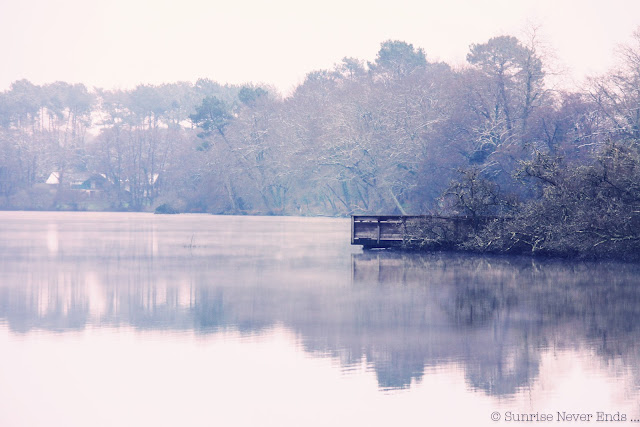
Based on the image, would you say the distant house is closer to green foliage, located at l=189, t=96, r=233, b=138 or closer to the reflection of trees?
green foliage, located at l=189, t=96, r=233, b=138

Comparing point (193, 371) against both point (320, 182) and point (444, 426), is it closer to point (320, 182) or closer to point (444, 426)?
point (444, 426)

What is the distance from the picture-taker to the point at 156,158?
463 feet

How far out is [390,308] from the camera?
19219mm

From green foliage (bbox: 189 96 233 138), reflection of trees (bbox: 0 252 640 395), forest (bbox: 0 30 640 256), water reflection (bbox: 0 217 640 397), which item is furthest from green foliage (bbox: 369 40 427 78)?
reflection of trees (bbox: 0 252 640 395)

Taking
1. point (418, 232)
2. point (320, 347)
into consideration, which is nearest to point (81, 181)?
point (418, 232)

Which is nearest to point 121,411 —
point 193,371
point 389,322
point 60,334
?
point 193,371

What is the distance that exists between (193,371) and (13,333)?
521cm

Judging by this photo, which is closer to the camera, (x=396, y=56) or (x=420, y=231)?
(x=420, y=231)

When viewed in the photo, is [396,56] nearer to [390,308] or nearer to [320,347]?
[390,308]

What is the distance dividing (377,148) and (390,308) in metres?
65.3

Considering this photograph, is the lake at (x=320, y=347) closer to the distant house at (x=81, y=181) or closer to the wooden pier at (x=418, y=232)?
the wooden pier at (x=418, y=232)

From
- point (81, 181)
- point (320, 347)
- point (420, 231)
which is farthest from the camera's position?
point (81, 181)

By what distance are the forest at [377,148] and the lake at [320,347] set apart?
7.09 meters

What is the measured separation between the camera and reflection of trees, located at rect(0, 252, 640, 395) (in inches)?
541
